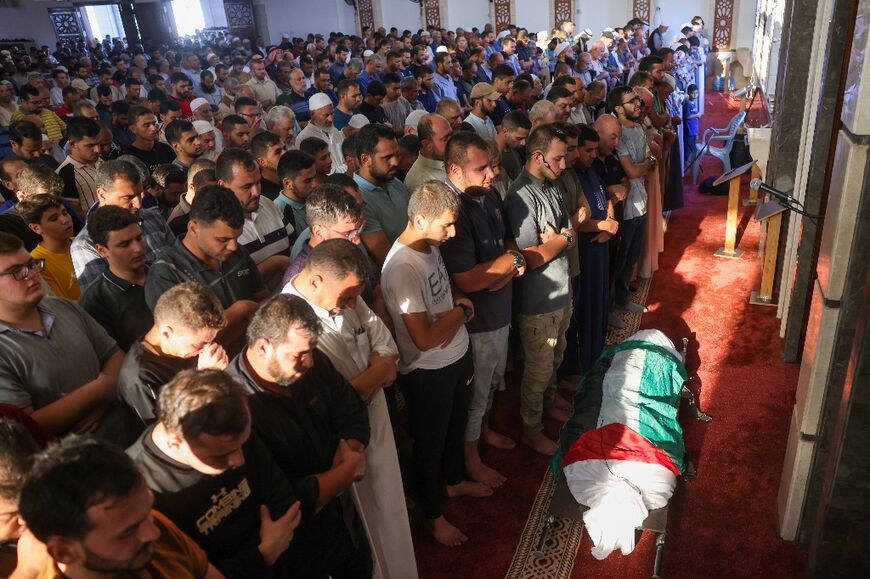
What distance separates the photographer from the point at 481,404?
11.2ft

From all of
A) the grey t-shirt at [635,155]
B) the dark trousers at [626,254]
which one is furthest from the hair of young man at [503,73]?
the dark trousers at [626,254]

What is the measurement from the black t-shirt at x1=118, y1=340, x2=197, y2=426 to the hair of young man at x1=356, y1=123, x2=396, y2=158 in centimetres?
196

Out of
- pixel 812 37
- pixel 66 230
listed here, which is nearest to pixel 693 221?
pixel 812 37

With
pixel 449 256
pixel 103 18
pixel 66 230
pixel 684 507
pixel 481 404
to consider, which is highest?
pixel 103 18

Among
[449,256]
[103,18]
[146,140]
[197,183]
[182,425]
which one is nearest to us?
[182,425]

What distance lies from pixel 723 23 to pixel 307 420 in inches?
768

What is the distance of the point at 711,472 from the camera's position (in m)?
3.50

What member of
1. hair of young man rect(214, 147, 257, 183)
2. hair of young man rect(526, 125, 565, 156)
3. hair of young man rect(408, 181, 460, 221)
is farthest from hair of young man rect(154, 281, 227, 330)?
hair of young man rect(526, 125, 565, 156)

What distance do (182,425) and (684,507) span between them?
102 inches

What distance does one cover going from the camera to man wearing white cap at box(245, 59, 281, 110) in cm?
955

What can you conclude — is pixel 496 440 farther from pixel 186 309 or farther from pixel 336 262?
pixel 186 309

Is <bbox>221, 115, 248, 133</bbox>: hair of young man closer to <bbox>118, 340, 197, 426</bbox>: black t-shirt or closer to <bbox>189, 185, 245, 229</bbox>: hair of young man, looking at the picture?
<bbox>189, 185, 245, 229</bbox>: hair of young man

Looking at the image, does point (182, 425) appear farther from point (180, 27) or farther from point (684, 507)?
point (180, 27)

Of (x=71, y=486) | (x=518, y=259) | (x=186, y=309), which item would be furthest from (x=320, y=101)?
(x=71, y=486)
